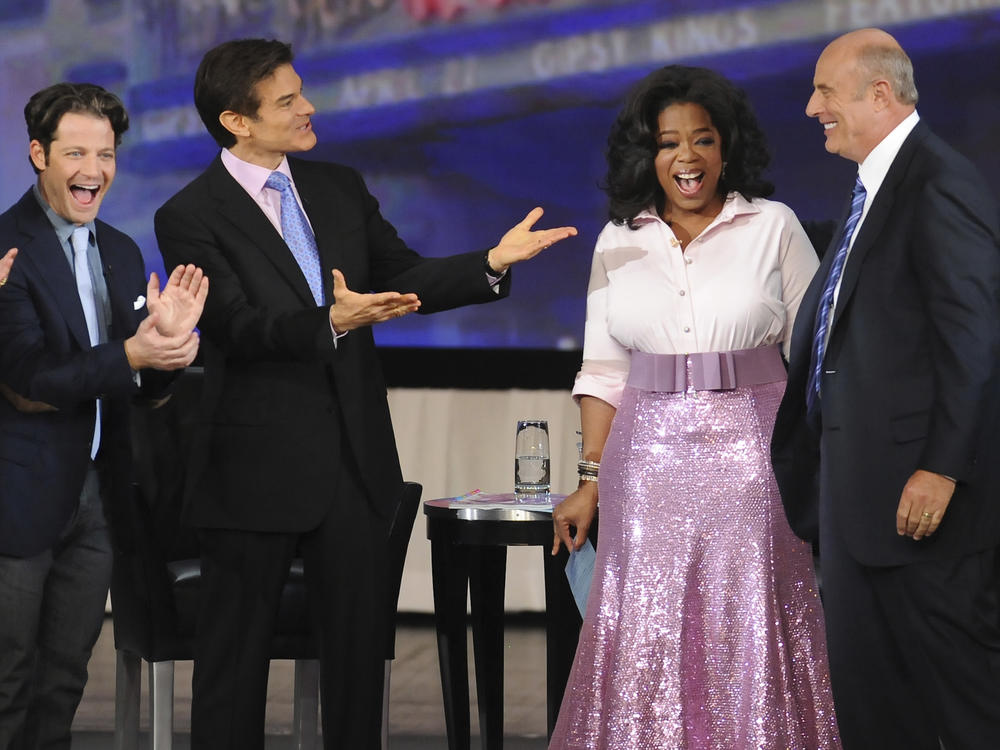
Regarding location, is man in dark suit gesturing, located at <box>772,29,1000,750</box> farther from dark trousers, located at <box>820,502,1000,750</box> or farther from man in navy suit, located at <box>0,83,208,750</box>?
man in navy suit, located at <box>0,83,208,750</box>

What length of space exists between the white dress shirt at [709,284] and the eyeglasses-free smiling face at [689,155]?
0.20 ft

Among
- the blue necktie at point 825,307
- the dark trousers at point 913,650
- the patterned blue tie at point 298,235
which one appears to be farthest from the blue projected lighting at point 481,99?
the dark trousers at point 913,650

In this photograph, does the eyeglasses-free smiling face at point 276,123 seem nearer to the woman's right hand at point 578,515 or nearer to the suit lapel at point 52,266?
the suit lapel at point 52,266

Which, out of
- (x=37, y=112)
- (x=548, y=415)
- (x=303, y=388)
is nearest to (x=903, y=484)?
(x=303, y=388)

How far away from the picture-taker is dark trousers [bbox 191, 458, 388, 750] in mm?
2713

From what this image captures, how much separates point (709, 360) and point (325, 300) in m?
0.80

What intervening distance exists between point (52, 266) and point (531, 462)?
1403 mm

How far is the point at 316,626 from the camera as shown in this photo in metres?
2.74

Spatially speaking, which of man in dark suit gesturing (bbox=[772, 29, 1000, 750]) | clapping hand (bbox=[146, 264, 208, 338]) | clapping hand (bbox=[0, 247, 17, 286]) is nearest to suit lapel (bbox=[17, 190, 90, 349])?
clapping hand (bbox=[0, 247, 17, 286])

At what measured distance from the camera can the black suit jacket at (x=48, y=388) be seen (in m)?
2.80

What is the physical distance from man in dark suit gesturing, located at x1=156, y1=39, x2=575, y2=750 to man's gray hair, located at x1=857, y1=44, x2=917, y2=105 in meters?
0.70

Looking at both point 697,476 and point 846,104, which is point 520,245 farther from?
point 846,104

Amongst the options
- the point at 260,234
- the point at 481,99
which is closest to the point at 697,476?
the point at 260,234

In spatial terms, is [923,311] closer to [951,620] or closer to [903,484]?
[903,484]
